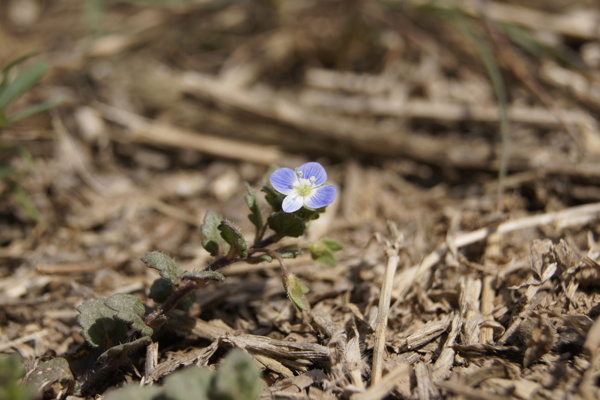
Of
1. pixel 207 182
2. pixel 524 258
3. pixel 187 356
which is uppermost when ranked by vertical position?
pixel 524 258

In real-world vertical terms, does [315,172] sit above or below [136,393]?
above

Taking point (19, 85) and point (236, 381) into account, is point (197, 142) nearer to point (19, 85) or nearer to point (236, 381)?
point (19, 85)

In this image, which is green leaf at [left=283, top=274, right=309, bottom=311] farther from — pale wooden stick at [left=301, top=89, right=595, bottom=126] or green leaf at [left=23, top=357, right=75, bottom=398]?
pale wooden stick at [left=301, top=89, right=595, bottom=126]

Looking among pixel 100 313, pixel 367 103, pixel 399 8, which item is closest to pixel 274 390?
pixel 100 313

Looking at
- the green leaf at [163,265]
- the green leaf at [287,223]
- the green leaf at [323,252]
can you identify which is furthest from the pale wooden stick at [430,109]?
the green leaf at [163,265]

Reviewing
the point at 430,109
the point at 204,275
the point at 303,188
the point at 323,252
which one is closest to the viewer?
the point at 204,275

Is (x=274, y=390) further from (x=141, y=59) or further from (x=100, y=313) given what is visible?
(x=141, y=59)

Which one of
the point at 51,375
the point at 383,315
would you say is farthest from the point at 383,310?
the point at 51,375
